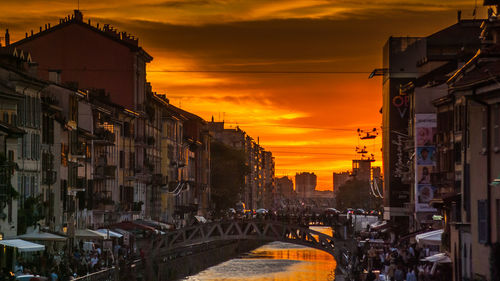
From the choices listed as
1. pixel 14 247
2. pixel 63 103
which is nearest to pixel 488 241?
pixel 14 247

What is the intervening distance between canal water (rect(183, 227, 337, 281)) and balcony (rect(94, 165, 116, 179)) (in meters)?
16.5

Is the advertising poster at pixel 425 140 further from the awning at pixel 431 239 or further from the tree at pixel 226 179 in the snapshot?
the tree at pixel 226 179

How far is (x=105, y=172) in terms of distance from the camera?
93938 mm

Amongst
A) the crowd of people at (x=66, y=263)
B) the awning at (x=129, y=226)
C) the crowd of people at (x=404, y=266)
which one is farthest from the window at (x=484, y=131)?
the awning at (x=129, y=226)

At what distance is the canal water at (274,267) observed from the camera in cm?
11906

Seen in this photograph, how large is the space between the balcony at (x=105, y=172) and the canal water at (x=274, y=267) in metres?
16.5

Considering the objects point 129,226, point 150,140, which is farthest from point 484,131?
point 150,140

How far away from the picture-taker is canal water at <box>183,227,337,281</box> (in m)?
119

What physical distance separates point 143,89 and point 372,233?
26.2 metres

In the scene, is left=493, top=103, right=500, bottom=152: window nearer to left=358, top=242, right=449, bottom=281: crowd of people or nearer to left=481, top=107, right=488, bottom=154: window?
left=481, top=107, right=488, bottom=154: window

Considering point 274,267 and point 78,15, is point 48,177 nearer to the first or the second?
point 78,15

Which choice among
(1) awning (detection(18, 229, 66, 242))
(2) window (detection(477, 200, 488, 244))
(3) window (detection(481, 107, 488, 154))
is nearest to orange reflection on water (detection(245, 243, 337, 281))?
(1) awning (detection(18, 229, 66, 242))

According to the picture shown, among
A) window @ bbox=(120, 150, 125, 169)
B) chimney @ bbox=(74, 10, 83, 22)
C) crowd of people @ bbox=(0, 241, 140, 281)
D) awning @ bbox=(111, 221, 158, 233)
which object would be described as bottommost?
crowd of people @ bbox=(0, 241, 140, 281)

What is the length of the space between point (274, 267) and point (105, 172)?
4843 centimetres
